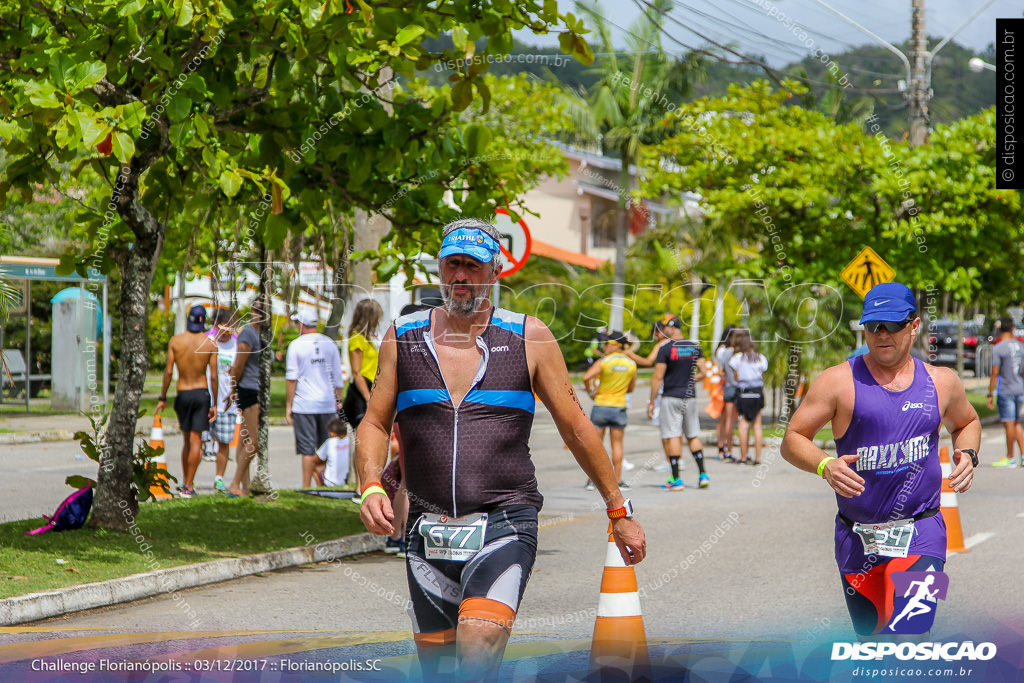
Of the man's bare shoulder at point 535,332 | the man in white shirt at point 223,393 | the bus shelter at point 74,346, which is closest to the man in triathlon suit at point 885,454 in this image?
the man's bare shoulder at point 535,332

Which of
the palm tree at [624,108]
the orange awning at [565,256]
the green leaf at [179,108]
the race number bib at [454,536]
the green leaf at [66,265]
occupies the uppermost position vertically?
the palm tree at [624,108]

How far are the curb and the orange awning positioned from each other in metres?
34.2

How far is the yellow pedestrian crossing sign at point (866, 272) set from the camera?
1647 centimetres

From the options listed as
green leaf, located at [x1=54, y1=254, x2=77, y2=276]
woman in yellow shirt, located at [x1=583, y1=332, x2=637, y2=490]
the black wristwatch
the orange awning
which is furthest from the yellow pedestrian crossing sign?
the orange awning

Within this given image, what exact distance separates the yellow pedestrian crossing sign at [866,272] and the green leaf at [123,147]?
12379 millimetres

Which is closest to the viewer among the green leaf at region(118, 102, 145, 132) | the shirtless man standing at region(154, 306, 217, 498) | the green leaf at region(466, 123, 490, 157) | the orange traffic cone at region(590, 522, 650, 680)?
the orange traffic cone at region(590, 522, 650, 680)

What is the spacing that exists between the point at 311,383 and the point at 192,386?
4.09 ft

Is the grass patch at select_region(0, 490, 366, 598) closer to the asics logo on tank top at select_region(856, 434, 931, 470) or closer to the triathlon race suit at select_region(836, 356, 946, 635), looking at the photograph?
the triathlon race suit at select_region(836, 356, 946, 635)

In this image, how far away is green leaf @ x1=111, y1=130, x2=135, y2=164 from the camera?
6204 mm

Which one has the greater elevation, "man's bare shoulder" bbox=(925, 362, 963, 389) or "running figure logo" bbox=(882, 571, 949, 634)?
"man's bare shoulder" bbox=(925, 362, 963, 389)

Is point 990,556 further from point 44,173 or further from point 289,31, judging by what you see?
point 44,173

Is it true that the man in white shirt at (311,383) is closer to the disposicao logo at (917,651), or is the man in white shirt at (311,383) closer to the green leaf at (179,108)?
the green leaf at (179,108)

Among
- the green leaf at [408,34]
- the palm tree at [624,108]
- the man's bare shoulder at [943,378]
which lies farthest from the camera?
the palm tree at [624,108]

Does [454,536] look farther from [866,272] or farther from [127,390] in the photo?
[866,272]
